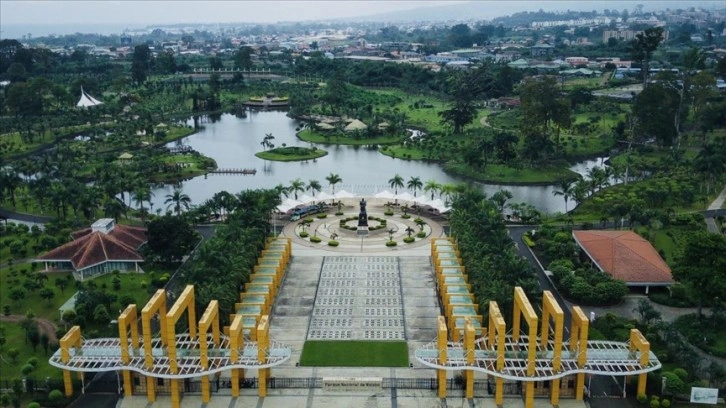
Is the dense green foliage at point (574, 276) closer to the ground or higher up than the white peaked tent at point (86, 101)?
closer to the ground

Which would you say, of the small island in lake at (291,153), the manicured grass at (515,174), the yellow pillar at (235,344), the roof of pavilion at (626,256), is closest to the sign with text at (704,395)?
the roof of pavilion at (626,256)

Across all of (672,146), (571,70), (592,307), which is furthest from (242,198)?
(571,70)

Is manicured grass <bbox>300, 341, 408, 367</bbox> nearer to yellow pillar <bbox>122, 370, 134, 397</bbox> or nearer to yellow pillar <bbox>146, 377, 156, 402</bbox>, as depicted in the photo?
yellow pillar <bbox>146, 377, 156, 402</bbox>

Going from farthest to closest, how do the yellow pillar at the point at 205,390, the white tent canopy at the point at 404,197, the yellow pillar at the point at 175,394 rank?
the white tent canopy at the point at 404,197
the yellow pillar at the point at 205,390
the yellow pillar at the point at 175,394

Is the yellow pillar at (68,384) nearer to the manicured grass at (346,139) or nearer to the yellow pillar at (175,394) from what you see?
the yellow pillar at (175,394)

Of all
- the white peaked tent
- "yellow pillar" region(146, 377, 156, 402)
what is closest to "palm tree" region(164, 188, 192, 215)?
"yellow pillar" region(146, 377, 156, 402)

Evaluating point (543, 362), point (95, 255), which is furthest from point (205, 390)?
point (95, 255)
